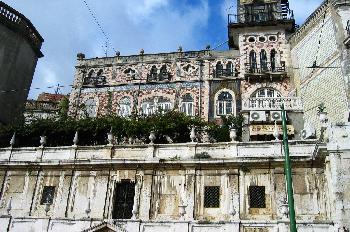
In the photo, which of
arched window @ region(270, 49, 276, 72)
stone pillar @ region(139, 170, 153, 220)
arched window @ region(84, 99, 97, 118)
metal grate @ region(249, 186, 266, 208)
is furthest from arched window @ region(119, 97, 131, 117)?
metal grate @ region(249, 186, 266, 208)

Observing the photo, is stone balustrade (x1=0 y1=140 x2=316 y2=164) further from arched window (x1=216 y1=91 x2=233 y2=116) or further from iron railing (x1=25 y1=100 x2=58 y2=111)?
iron railing (x1=25 y1=100 x2=58 y2=111)

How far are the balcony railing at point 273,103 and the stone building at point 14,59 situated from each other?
1792 centimetres

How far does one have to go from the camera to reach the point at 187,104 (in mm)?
34000

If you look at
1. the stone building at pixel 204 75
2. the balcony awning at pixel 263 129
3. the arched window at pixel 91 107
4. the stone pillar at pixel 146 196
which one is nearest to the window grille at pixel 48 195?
the stone pillar at pixel 146 196

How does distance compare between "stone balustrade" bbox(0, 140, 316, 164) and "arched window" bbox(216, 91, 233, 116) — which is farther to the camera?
"arched window" bbox(216, 91, 233, 116)

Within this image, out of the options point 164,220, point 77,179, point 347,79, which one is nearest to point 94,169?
point 77,179

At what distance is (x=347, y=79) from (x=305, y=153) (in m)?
7.82

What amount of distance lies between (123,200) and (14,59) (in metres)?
17.1

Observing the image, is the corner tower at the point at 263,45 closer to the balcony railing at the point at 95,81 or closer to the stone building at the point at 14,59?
the balcony railing at the point at 95,81

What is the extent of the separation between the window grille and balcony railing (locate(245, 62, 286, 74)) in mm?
17138

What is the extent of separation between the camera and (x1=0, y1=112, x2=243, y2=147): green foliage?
87.9 feet

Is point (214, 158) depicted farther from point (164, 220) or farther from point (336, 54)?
point (336, 54)

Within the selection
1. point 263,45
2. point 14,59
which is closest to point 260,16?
point 263,45

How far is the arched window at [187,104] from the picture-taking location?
33.7 metres
